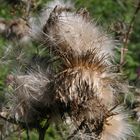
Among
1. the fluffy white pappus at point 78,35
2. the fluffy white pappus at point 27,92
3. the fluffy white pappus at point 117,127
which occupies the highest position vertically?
the fluffy white pappus at point 78,35

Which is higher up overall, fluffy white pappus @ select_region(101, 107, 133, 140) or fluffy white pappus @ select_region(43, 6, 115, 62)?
fluffy white pappus @ select_region(43, 6, 115, 62)

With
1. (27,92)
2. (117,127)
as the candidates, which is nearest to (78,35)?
(27,92)

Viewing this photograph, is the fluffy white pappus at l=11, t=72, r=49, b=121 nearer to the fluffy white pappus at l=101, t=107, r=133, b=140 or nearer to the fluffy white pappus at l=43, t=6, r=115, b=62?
the fluffy white pappus at l=43, t=6, r=115, b=62

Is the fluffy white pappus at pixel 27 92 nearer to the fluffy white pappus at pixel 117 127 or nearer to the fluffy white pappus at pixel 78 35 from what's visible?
the fluffy white pappus at pixel 78 35

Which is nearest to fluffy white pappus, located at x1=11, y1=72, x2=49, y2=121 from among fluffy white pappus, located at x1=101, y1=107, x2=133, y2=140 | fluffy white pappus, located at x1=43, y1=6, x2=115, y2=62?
fluffy white pappus, located at x1=43, y1=6, x2=115, y2=62

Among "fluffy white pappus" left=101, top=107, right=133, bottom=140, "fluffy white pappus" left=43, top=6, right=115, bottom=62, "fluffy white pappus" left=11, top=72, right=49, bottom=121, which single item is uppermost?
"fluffy white pappus" left=43, top=6, right=115, bottom=62

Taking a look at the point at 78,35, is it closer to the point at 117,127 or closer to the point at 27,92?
the point at 27,92

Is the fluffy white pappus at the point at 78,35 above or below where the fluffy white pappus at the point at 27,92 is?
above

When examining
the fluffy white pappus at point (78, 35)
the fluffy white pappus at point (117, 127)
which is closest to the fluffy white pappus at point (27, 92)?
the fluffy white pappus at point (78, 35)
